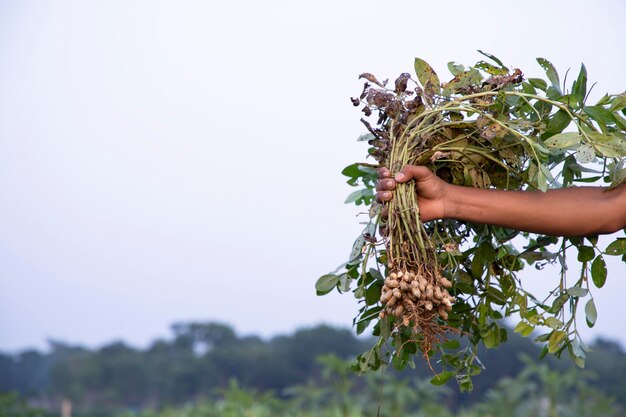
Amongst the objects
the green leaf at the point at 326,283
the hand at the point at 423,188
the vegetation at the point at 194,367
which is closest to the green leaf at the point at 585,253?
the hand at the point at 423,188

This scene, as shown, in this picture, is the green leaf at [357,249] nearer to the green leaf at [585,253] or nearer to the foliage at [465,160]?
the foliage at [465,160]

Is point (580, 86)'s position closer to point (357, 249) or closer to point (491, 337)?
point (357, 249)

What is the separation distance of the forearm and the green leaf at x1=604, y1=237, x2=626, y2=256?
15 centimetres

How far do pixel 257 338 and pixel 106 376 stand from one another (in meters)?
6.86

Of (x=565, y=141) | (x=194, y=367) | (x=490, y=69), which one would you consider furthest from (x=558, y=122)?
(x=194, y=367)

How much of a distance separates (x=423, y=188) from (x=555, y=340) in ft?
1.62

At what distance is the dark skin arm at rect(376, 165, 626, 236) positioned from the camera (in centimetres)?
138

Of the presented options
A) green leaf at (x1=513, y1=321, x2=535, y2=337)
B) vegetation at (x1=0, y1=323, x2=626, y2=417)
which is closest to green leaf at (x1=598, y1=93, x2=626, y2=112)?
green leaf at (x1=513, y1=321, x2=535, y2=337)

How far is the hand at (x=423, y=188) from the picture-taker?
1.37m

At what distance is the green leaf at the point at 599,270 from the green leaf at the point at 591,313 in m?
0.04

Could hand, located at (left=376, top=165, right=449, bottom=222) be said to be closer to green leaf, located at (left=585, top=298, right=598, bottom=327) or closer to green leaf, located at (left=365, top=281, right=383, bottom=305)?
green leaf, located at (left=365, top=281, right=383, bottom=305)

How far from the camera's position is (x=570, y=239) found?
1624 mm

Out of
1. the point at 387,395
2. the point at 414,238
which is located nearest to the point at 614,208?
the point at 414,238

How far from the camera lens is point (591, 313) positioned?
5.28 feet
